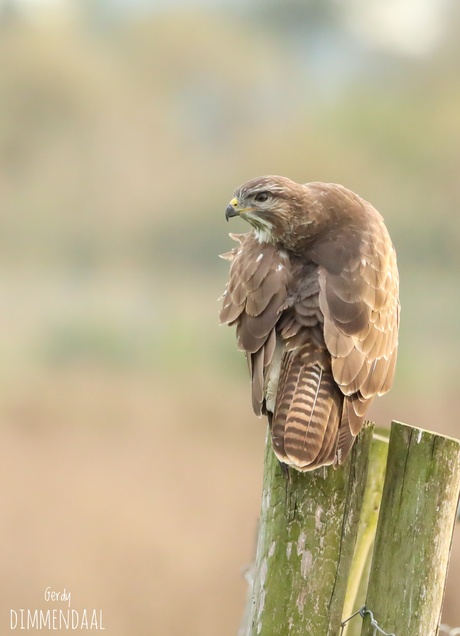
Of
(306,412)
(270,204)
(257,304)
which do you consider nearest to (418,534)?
(306,412)

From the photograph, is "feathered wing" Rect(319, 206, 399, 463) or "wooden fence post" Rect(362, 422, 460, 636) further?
"feathered wing" Rect(319, 206, 399, 463)

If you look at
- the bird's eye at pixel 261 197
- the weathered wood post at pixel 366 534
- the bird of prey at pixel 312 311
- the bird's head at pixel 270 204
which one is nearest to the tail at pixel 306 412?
the bird of prey at pixel 312 311

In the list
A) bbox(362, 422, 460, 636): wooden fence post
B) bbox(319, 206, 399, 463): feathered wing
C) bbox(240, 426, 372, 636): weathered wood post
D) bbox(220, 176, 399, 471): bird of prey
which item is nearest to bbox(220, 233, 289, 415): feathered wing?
bbox(220, 176, 399, 471): bird of prey

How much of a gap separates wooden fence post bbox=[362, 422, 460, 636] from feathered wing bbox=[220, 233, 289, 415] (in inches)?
22.9

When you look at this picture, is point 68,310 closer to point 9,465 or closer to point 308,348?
point 9,465

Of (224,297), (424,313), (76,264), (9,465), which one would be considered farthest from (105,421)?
(224,297)

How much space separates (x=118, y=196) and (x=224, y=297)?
38.2 feet

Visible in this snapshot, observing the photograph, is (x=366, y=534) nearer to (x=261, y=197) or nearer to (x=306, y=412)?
(x=306, y=412)

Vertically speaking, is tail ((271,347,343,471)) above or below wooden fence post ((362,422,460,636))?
above

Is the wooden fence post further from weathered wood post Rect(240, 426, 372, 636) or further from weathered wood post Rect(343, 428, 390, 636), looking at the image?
weathered wood post Rect(343, 428, 390, 636)

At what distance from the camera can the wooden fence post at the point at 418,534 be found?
9.89 ft

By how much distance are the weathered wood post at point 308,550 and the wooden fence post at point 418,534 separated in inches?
4.9

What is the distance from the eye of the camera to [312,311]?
11.5 feet

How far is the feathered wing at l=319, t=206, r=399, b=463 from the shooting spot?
3361 millimetres
